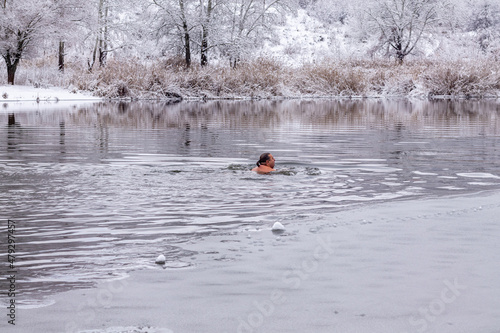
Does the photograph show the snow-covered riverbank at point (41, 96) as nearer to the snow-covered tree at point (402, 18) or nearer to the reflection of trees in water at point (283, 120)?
the reflection of trees in water at point (283, 120)

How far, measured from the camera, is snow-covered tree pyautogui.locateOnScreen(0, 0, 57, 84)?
4050 cm

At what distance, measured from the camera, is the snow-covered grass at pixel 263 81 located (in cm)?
4241

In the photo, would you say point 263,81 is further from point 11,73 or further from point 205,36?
point 11,73

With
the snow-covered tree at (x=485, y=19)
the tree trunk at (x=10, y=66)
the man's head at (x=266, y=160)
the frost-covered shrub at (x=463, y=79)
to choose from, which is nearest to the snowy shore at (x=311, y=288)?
the man's head at (x=266, y=160)

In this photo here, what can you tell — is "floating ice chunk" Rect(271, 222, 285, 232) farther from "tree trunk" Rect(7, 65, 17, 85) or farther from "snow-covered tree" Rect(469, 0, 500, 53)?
"snow-covered tree" Rect(469, 0, 500, 53)

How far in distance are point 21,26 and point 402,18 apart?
31.5 m

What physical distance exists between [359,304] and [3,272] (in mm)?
2858

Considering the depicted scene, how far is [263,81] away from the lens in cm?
4544

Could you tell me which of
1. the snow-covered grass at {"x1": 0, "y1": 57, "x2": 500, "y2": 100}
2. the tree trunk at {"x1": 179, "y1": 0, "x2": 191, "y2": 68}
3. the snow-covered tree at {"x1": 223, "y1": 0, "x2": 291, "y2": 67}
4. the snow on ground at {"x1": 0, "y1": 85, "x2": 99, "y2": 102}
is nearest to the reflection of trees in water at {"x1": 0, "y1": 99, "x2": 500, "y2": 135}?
the snow on ground at {"x1": 0, "y1": 85, "x2": 99, "y2": 102}

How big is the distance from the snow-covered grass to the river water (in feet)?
66.5

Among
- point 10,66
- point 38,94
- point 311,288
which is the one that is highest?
point 10,66

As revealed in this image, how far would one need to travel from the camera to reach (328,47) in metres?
66.8

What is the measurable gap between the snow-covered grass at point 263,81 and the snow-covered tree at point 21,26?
1.88 m

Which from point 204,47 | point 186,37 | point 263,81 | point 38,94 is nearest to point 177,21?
point 186,37
